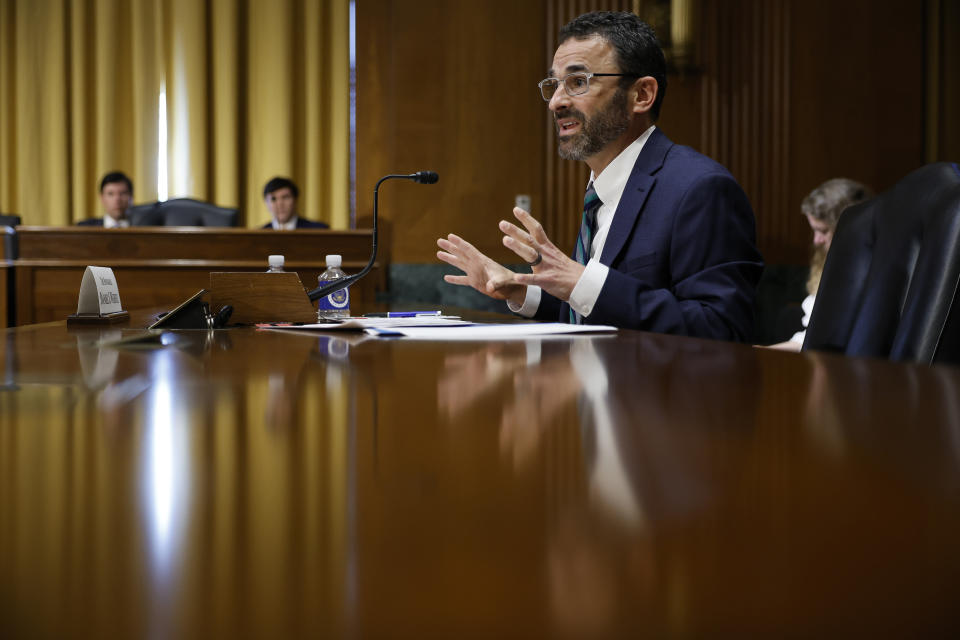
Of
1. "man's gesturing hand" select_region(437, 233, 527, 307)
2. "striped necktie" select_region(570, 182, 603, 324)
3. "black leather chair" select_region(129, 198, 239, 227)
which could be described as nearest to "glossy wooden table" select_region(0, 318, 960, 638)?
"man's gesturing hand" select_region(437, 233, 527, 307)

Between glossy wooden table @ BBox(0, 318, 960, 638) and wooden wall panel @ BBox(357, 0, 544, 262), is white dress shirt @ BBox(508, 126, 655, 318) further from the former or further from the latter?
wooden wall panel @ BBox(357, 0, 544, 262)

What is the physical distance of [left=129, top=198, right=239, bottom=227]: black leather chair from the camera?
172 inches

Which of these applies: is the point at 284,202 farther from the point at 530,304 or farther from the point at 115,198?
the point at 530,304

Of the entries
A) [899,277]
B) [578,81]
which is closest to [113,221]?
[578,81]

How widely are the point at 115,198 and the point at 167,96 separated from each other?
0.88m

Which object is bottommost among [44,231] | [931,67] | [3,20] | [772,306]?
[772,306]

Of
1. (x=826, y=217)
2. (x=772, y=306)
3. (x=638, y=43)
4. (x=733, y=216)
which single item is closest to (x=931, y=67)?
(x=772, y=306)

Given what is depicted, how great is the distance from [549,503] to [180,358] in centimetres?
44

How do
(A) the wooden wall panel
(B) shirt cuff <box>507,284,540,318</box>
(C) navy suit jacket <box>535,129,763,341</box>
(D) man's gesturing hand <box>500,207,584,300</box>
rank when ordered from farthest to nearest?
(A) the wooden wall panel
(B) shirt cuff <box>507,284,540,318</box>
(C) navy suit jacket <box>535,129,763,341</box>
(D) man's gesturing hand <box>500,207,584,300</box>

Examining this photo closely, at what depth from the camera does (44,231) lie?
10.9 feet

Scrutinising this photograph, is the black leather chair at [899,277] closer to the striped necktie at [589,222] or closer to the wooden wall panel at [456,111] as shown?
the striped necktie at [589,222]

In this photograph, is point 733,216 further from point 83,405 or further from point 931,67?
point 931,67

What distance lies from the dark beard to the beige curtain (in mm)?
3728

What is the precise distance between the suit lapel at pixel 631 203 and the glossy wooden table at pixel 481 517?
4.02 ft
